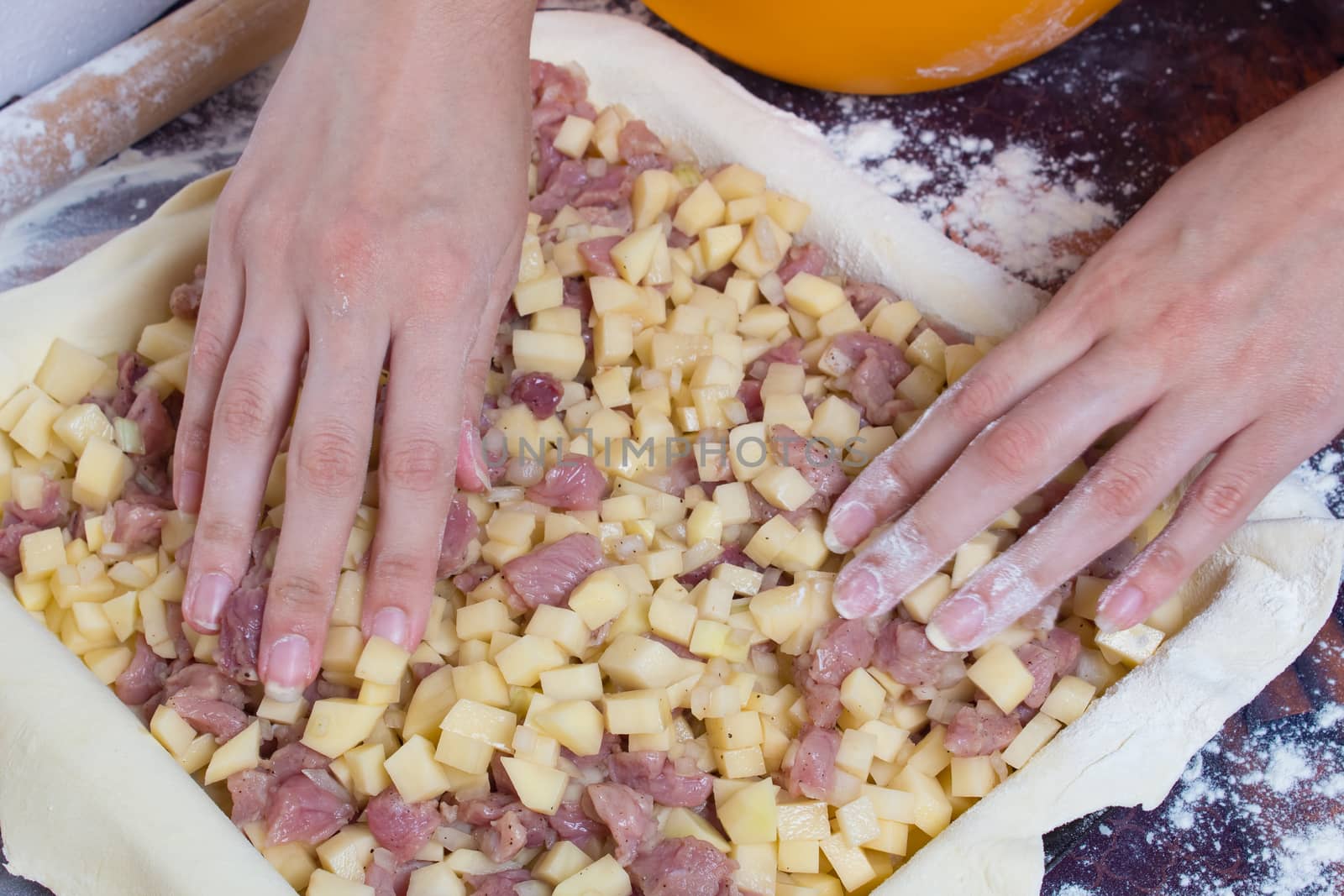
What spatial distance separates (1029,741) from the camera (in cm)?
160

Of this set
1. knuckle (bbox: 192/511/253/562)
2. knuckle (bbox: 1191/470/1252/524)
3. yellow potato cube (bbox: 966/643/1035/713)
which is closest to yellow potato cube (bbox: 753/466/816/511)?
yellow potato cube (bbox: 966/643/1035/713)

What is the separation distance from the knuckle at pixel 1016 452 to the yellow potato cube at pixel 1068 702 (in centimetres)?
34

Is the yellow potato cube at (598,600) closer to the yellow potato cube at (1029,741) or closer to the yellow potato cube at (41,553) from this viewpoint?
the yellow potato cube at (1029,741)

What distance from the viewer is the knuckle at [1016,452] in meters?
1.58

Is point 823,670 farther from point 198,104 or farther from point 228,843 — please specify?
point 198,104

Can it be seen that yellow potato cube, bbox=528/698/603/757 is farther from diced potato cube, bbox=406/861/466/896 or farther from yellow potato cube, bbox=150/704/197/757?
yellow potato cube, bbox=150/704/197/757

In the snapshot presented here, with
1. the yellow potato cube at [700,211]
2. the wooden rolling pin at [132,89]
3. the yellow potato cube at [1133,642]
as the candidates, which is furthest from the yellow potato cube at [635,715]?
the wooden rolling pin at [132,89]

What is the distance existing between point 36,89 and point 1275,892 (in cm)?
302

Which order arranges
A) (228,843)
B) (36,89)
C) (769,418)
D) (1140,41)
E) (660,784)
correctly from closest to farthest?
1. (228,843)
2. (660,784)
3. (769,418)
4. (36,89)
5. (1140,41)

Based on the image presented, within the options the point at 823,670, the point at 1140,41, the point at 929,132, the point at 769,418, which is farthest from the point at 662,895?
the point at 1140,41

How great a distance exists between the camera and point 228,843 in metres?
1.42

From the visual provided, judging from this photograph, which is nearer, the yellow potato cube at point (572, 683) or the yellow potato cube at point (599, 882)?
the yellow potato cube at point (599, 882)

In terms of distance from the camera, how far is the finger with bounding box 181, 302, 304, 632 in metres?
1.54

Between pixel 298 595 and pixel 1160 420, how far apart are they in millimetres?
1281
